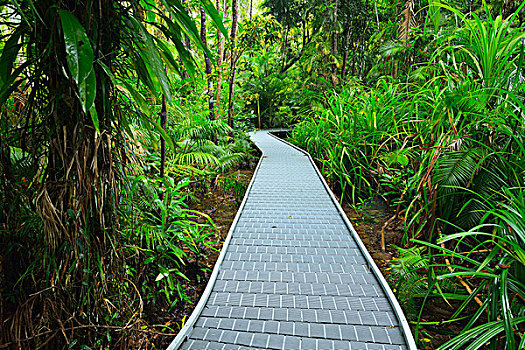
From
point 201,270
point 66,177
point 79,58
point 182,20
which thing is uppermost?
point 182,20

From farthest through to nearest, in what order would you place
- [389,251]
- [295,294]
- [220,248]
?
[220,248] → [389,251] → [295,294]

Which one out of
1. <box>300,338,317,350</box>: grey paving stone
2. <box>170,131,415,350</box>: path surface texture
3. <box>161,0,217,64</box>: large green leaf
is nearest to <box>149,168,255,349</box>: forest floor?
Answer: <box>170,131,415,350</box>: path surface texture

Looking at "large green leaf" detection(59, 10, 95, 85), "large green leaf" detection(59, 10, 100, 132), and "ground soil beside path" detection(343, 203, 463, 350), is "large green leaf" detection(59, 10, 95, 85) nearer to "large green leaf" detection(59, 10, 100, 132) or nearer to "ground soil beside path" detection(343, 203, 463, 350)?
"large green leaf" detection(59, 10, 100, 132)

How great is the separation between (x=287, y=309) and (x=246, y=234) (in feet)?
4.24

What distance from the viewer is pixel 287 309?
6.62ft

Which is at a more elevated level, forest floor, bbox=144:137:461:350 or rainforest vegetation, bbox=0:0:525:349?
rainforest vegetation, bbox=0:0:525:349

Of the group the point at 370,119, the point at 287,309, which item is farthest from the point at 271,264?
the point at 370,119

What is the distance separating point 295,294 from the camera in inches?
86.0

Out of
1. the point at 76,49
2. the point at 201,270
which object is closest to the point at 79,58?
the point at 76,49

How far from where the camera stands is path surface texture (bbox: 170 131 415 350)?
68.9 inches

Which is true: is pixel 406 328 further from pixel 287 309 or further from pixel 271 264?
pixel 271 264

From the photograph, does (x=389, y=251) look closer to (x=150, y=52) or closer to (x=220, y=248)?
(x=220, y=248)

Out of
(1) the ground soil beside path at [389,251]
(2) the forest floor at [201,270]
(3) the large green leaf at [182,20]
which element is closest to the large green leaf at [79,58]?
(3) the large green leaf at [182,20]

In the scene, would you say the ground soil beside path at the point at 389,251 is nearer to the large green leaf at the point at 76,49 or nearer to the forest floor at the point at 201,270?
the forest floor at the point at 201,270
